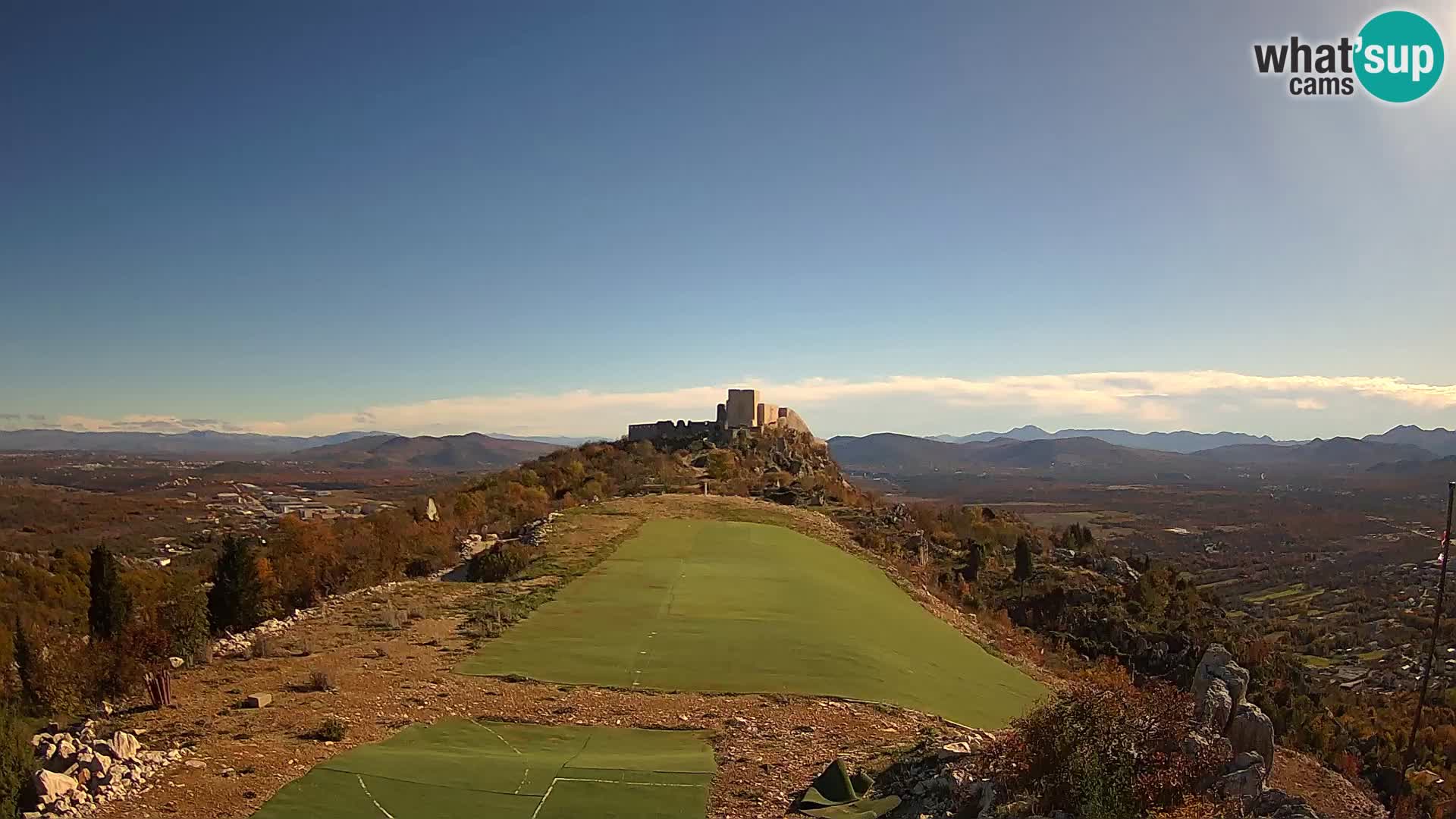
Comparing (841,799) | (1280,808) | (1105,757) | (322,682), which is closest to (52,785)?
(322,682)

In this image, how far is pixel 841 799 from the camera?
8867mm

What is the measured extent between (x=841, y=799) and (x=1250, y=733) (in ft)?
15.6

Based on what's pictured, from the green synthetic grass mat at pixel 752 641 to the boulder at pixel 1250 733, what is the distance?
431 cm

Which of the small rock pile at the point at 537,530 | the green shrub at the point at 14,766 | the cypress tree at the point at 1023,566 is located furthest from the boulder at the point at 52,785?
the cypress tree at the point at 1023,566

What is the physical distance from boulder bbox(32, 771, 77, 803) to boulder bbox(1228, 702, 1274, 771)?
12.4 metres

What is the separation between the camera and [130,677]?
→ 445 inches

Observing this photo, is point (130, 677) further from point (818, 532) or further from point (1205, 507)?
point (1205, 507)

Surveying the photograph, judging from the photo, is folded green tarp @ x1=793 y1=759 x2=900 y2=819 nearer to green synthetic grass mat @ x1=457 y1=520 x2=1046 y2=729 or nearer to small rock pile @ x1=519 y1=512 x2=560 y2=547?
green synthetic grass mat @ x1=457 y1=520 x2=1046 y2=729

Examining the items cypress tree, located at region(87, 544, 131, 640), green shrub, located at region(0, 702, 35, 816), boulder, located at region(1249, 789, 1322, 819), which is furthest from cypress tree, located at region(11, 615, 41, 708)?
boulder, located at region(1249, 789, 1322, 819)

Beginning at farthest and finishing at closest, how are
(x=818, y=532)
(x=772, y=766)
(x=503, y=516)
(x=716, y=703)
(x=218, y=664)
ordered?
(x=503, y=516)
(x=818, y=532)
(x=218, y=664)
(x=716, y=703)
(x=772, y=766)

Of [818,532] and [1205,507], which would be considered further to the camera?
[1205,507]

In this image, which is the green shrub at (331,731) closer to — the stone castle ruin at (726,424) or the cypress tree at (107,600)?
the cypress tree at (107,600)

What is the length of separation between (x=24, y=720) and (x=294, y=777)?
11.6ft

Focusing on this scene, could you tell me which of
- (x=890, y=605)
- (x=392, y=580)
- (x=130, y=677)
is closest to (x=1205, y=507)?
(x=890, y=605)
